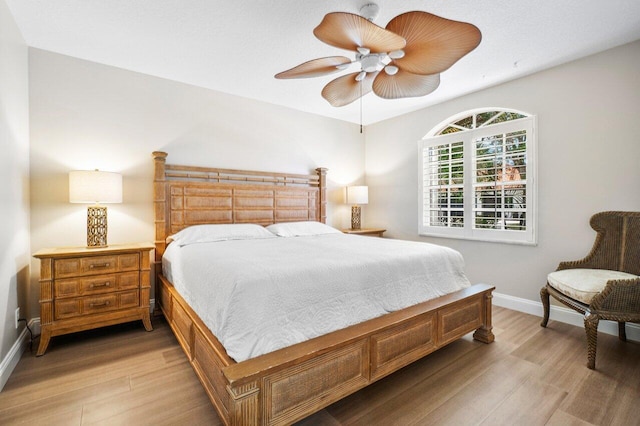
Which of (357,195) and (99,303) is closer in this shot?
(99,303)

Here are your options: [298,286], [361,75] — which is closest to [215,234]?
[298,286]

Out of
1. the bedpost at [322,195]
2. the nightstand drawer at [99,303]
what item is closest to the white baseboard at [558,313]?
the bedpost at [322,195]

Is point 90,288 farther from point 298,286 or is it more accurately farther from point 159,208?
point 298,286

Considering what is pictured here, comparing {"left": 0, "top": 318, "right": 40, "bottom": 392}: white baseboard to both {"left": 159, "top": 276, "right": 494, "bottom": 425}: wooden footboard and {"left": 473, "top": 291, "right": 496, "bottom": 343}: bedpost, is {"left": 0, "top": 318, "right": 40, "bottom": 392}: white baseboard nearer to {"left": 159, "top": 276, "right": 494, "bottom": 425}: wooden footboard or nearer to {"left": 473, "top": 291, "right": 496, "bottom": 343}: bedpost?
{"left": 159, "top": 276, "right": 494, "bottom": 425}: wooden footboard

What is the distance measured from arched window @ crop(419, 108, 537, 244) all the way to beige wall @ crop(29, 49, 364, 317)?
2.13m

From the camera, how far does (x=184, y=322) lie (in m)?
2.14

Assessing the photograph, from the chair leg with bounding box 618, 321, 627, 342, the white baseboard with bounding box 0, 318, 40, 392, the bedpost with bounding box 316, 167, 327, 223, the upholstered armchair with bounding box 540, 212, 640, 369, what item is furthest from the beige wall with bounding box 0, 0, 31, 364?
the chair leg with bounding box 618, 321, 627, 342

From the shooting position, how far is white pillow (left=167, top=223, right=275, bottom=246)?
9.63 ft

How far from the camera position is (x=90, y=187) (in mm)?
2568

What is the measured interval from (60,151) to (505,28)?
4089 mm

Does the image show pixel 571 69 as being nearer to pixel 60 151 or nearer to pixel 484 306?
pixel 484 306

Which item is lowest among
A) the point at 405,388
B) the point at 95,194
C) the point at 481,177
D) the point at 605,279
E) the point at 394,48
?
the point at 405,388

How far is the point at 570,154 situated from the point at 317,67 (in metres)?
Result: 2.70

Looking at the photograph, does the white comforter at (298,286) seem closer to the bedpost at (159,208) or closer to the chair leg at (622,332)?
the bedpost at (159,208)
